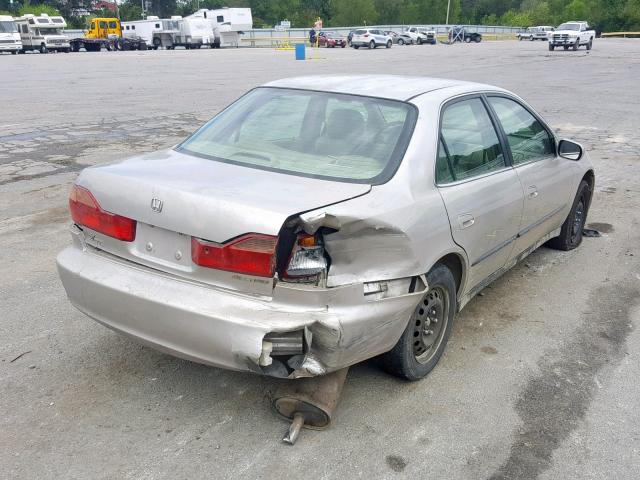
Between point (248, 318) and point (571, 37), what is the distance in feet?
162

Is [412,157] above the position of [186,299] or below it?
above

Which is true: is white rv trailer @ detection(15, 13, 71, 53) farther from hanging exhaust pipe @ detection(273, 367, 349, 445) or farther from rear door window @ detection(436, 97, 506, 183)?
hanging exhaust pipe @ detection(273, 367, 349, 445)

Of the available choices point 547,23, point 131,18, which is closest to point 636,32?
point 547,23

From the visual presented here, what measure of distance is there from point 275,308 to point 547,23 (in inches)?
4205

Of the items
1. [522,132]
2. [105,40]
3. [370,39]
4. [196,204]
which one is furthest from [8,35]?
[196,204]

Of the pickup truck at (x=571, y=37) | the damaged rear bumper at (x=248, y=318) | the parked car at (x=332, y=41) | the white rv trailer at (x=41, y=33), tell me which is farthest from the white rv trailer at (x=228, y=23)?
the damaged rear bumper at (x=248, y=318)

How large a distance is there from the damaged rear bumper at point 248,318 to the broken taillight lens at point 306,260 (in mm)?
59

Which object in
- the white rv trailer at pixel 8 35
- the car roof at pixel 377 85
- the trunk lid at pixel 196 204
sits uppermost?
the car roof at pixel 377 85

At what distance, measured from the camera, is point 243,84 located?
20.3 metres

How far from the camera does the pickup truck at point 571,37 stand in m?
45.7

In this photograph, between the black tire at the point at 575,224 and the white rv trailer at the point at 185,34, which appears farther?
the white rv trailer at the point at 185,34

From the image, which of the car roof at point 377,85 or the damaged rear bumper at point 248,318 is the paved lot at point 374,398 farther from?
the car roof at point 377,85

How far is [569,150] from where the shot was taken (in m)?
4.92

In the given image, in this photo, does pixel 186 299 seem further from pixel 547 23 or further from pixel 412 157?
pixel 547 23
